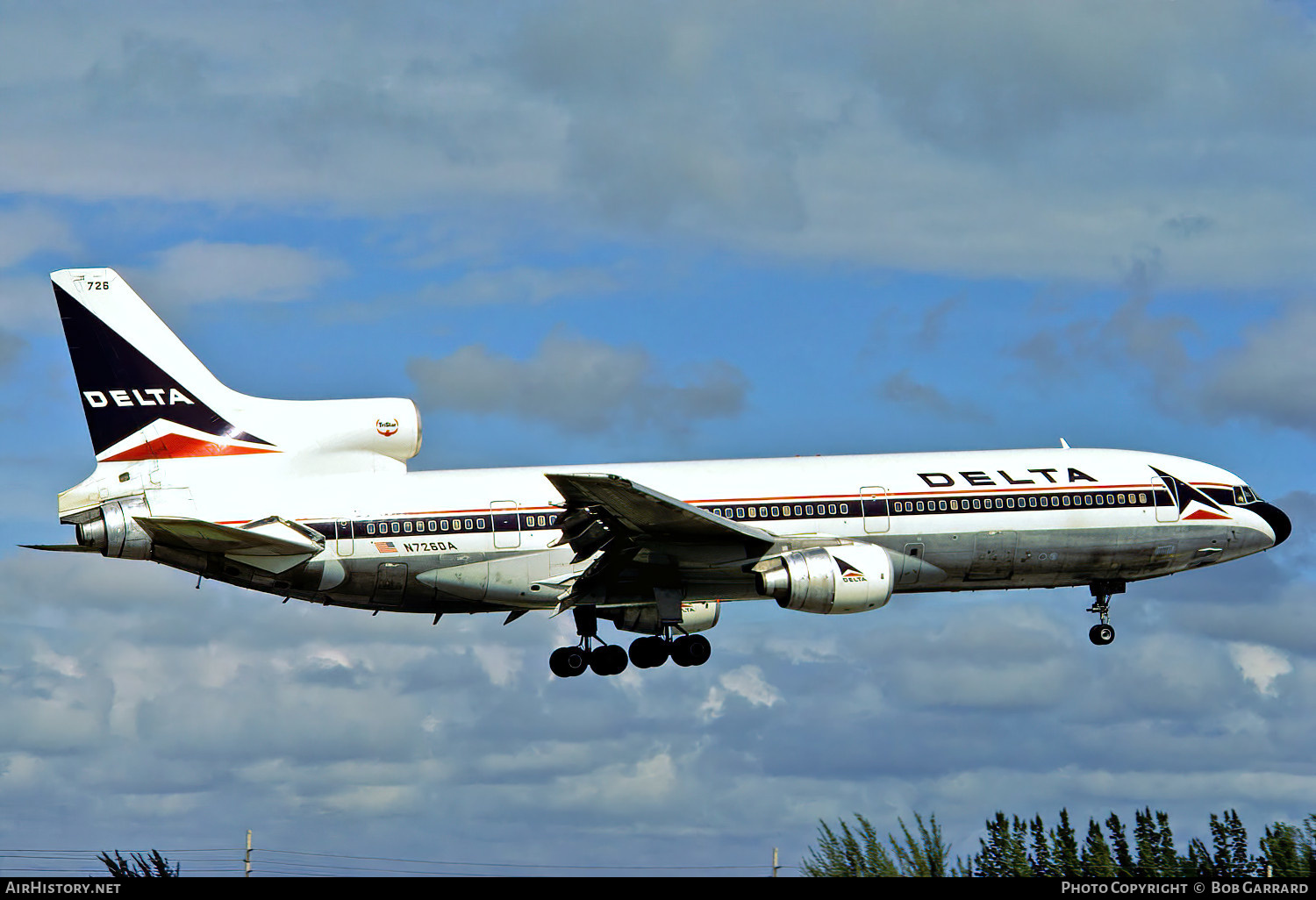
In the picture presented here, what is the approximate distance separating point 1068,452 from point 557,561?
17.1 meters

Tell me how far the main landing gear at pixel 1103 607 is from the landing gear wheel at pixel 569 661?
55.5 feet

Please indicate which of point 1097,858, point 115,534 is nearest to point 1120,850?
point 1097,858

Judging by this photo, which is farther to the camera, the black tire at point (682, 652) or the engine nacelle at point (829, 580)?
the black tire at point (682, 652)

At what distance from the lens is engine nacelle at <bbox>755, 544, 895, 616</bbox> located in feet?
161

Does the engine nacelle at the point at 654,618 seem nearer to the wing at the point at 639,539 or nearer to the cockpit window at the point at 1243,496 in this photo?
the wing at the point at 639,539

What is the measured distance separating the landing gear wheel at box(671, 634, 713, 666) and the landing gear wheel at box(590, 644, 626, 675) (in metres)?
1.73

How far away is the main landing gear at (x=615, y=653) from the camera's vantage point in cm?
5450

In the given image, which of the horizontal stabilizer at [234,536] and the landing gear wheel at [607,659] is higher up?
the horizontal stabilizer at [234,536]

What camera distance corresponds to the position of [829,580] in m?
49.0

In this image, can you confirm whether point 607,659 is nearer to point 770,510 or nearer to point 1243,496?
point 770,510

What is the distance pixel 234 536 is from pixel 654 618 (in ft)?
47.1

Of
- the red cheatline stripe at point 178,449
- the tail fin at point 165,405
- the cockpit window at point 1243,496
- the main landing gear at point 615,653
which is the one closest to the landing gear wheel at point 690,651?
the main landing gear at point 615,653
